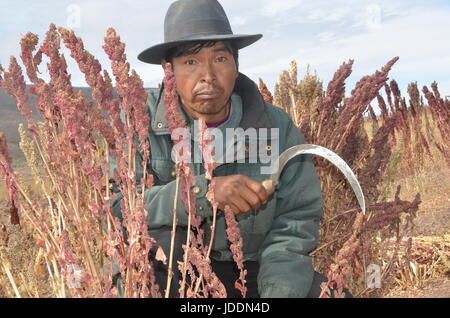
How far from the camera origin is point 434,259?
420 cm

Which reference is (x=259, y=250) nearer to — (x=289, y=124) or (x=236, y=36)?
(x=289, y=124)

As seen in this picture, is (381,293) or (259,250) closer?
(259,250)

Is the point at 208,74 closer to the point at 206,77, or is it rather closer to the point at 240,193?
the point at 206,77

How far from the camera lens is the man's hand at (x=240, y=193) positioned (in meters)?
2.00

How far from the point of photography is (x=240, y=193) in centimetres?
202

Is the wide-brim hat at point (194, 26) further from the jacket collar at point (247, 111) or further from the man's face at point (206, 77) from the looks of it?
the jacket collar at point (247, 111)

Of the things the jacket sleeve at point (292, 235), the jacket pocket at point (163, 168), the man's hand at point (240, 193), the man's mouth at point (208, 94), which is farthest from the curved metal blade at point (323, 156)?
the jacket pocket at point (163, 168)

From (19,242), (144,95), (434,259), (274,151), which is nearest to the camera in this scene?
(144,95)

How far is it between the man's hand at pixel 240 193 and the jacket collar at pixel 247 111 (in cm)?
58

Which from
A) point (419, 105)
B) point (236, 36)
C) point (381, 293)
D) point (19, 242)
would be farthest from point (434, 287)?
point (419, 105)

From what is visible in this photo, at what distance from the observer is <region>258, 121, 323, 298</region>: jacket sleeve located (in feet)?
7.43

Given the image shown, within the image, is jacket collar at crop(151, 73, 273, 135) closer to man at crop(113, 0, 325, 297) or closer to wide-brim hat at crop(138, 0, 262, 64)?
man at crop(113, 0, 325, 297)
